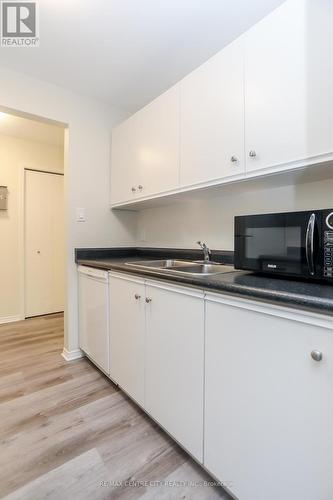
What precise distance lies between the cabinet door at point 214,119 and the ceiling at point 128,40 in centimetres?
27

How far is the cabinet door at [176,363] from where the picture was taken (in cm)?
104

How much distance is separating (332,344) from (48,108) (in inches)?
95.2

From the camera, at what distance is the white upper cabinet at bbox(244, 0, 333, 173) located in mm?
941

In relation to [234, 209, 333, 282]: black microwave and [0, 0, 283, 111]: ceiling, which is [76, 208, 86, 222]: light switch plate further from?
[234, 209, 333, 282]: black microwave

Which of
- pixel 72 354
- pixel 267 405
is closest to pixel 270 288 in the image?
pixel 267 405

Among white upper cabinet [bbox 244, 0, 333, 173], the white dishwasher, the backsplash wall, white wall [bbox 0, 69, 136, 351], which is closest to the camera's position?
white upper cabinet [bbox 244, 0, 333, 173]

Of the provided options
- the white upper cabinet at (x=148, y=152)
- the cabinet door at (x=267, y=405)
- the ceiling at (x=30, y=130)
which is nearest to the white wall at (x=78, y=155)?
the white upper cabinet at (x=148, y=152)

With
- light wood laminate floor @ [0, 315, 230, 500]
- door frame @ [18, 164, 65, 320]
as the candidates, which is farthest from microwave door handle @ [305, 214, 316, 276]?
door frame @ [18, 164, 65, 320]

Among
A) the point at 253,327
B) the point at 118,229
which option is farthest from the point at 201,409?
the point at 118,229

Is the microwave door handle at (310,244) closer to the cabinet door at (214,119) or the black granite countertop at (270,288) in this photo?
the black granite countertop at (270,288)

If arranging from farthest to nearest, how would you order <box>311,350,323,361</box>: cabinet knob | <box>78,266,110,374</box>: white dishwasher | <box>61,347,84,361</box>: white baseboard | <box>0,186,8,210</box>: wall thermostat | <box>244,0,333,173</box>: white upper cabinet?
<box>0,186,8,210</box>: wall thermostat, <box>61,347,84,361</box>: white baseboard, <box>78,266,110,374</box>: white dishwasher, <box>244,0,333,173</box>: white upper cabinet, <box>311,350,323,361</box>: cabinet knob

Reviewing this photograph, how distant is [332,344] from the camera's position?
2.20 feet

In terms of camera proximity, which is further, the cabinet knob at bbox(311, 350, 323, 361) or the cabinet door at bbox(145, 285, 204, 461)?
the cabinet door at bbox(145, 285, 204, 461)

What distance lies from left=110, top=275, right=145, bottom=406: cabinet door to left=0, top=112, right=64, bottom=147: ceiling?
2164 mm
